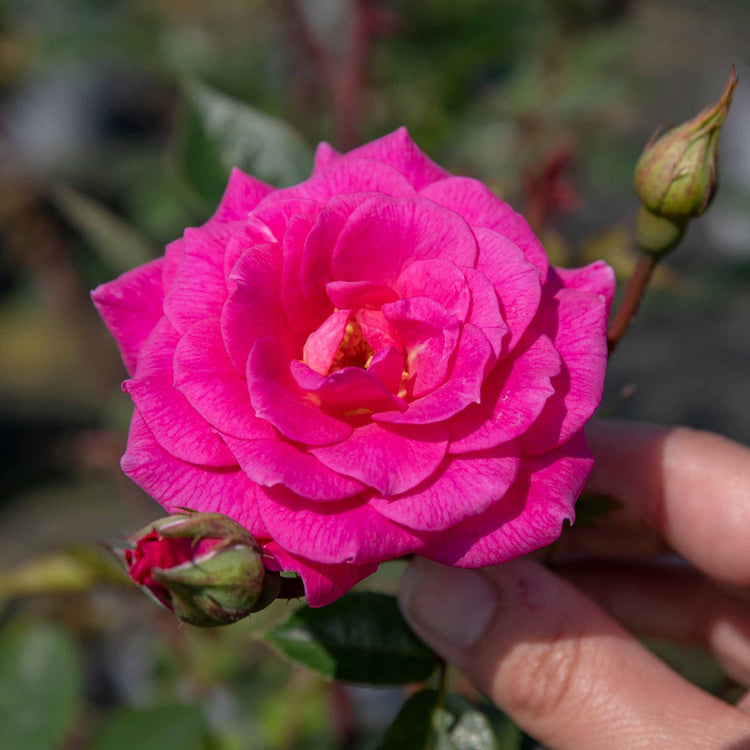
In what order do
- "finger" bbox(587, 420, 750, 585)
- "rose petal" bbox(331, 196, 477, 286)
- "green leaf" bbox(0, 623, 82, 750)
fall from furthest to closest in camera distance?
"green leaf" bbox(0, 623, 82, 750) < "finger" bbox(587, 420, 750, 585) < "rose petal" bbox(331, 196, 477, 286)

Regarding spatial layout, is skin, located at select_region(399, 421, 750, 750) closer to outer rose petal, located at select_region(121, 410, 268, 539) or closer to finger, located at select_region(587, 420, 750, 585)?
finger, located at select_region(587, 420, 750, 585)

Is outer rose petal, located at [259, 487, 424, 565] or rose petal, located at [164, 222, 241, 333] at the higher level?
rose petal, located at [164, 222, 241, 333]

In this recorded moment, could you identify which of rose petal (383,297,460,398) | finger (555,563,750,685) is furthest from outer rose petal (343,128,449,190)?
finger (555,563,750,685)

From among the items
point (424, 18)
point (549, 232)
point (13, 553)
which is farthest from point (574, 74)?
point (13, 553)

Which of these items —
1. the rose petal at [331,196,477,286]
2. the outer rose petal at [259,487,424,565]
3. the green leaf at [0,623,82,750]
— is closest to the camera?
the outer rose petal at [259,487,424,565]

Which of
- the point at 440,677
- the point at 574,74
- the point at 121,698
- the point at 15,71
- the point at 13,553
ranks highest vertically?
the point at 574,74

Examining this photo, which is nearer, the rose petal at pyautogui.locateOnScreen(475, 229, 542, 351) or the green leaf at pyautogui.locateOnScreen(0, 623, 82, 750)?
the rose petal at pyautogui.locateOnScreen(475, 229, 542, 351)

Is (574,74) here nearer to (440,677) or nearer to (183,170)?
(183,170)
